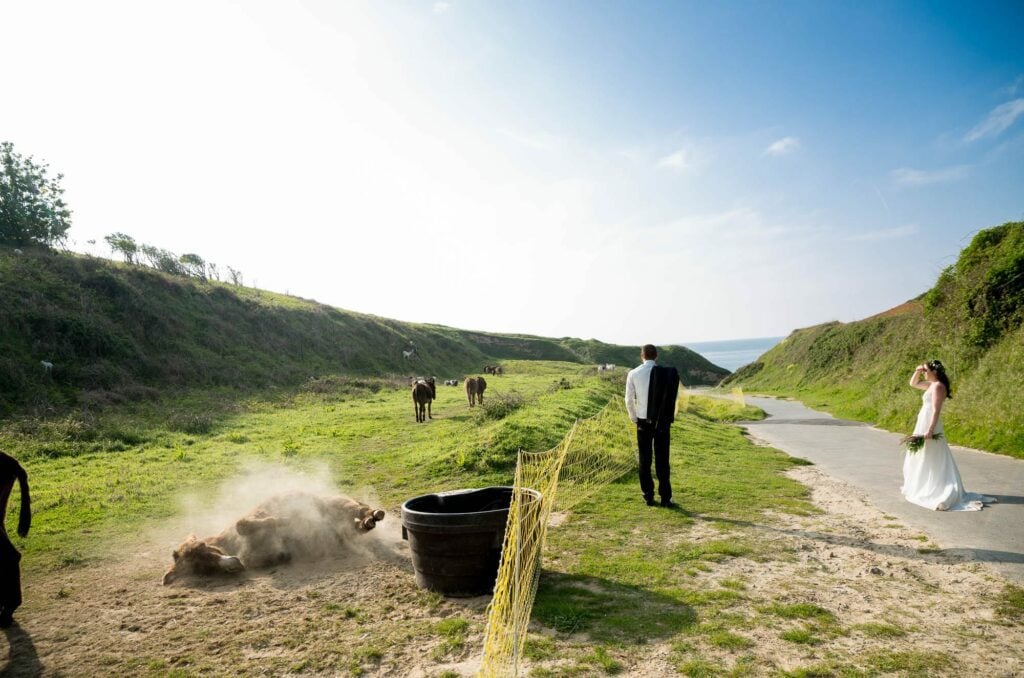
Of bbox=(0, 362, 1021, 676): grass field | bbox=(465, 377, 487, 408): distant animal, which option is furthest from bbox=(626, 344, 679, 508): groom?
bbox=(465, 377, 487, 408): distant animal

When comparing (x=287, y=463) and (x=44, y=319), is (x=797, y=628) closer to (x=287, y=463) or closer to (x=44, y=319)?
(x=287, y=463)

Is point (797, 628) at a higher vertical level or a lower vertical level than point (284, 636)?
higher

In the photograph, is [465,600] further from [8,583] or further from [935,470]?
[935,470]

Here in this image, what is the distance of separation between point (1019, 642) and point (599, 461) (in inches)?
316

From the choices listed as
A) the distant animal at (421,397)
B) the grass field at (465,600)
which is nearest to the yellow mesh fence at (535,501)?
the grass field at (465,600)

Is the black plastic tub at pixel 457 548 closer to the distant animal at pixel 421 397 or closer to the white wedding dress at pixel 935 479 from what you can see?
the white wedding dress at pixel 935 479

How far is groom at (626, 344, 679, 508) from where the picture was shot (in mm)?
8602

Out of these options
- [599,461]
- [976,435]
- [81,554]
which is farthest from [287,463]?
[976,435]

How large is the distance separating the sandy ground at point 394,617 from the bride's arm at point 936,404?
75.9 inches

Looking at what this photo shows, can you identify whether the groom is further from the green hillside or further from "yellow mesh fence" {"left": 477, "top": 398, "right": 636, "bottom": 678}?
the green hillside

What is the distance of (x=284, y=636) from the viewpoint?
500 centimetres

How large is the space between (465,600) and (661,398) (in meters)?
4.54

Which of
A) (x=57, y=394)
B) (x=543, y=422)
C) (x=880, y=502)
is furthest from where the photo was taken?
(x=57, y=394)

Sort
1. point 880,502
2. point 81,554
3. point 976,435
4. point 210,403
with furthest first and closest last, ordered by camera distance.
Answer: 1. point 210,403
2. point 976,435
3. point 880,502
4. point 81,554
